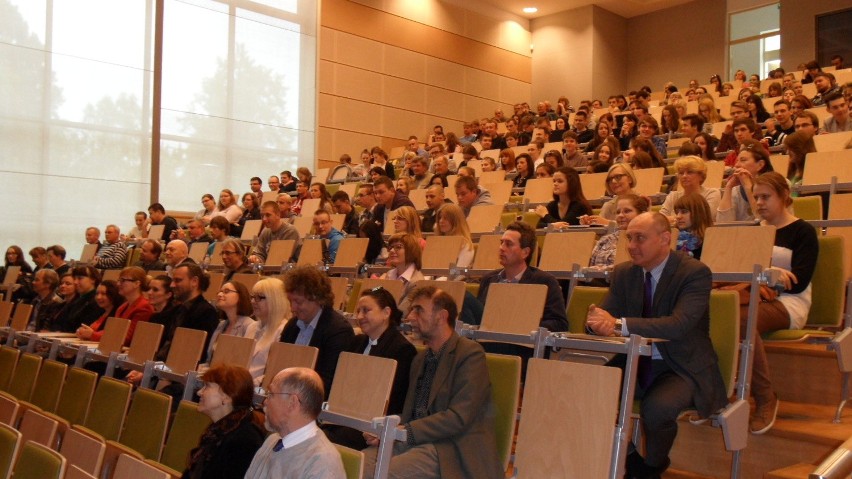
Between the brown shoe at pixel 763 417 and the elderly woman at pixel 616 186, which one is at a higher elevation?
the elderly woman at pixel 616 186

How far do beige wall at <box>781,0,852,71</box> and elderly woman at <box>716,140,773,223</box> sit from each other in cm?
909

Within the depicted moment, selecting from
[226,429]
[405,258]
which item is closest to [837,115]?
[405,258]

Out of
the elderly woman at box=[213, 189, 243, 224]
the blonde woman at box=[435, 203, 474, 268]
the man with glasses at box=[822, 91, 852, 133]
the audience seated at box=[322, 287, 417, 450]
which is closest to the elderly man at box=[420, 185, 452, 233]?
the blonde woman at box=[435, 203, 474, 268]

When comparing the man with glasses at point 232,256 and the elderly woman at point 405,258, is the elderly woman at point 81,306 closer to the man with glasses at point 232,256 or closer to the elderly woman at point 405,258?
the man with glasses at point 232,256

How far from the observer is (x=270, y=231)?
20.2 feet

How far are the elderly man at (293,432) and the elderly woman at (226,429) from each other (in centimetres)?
18

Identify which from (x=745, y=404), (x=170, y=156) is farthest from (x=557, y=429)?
(x=170, y=156)

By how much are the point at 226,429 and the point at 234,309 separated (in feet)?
4.72

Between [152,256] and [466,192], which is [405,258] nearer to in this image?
[466,192]

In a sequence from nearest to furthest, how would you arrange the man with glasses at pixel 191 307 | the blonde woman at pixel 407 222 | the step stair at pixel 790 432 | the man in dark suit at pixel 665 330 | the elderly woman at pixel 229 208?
the man in dark suit at pixel 665 330 < the step stair at pixel 790 432 < the man with glasses at pixel 191 307 < the blonde woman at pixel 407 222 < the elderly woman at pixel 229 208

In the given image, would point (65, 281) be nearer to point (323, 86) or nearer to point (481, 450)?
point (481, 450)

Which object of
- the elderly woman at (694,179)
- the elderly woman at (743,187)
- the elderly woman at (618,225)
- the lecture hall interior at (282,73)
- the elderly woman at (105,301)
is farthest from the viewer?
the lecture hall interior at (282,73)

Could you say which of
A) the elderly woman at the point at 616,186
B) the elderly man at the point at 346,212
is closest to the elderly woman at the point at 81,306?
the elderly man at the point at 346,212

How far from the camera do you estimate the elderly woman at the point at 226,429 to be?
2416mm
